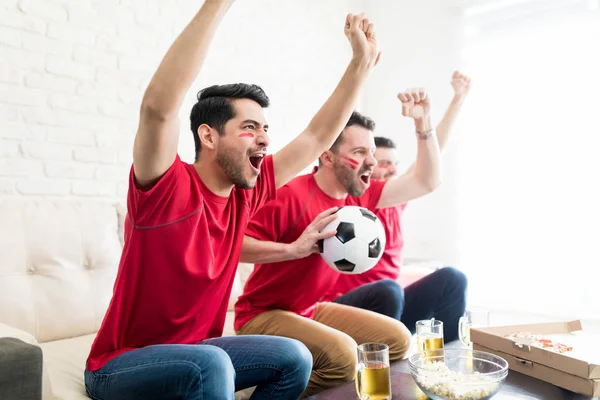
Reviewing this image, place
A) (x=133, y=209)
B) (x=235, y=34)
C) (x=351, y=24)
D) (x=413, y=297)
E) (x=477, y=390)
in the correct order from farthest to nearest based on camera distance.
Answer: (x=235, y=34), (x=413, y=297), (x=351, y=24), (x=133, y=209), (x=477, y=390)

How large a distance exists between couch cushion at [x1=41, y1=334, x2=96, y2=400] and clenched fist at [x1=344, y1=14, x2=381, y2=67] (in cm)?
125

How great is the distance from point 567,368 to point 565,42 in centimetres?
275

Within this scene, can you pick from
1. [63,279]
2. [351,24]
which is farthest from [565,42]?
[63,279]

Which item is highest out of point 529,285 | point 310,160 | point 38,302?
point 310,160

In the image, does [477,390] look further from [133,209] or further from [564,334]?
[133,209]

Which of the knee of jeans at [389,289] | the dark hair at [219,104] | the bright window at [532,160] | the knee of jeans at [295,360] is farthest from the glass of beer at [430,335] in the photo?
the bright window at [532,160]

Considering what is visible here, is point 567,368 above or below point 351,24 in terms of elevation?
below

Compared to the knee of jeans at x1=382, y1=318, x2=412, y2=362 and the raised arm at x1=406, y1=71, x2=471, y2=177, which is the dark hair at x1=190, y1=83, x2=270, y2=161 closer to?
the knee of jeans at x1=382, y1=318, x2=412, y2=362

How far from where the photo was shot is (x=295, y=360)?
4.53ft

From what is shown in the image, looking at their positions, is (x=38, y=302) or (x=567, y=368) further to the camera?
(x=38, y=302)

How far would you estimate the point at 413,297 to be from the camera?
231cm

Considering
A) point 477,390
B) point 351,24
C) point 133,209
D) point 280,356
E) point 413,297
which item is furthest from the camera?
point 413,297

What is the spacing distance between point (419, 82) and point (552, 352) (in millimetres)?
3007

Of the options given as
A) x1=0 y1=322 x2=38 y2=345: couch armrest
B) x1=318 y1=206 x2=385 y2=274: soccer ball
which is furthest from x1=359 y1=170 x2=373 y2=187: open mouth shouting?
x1=0 y1=322 x2=38 y2=345: couch armrest
